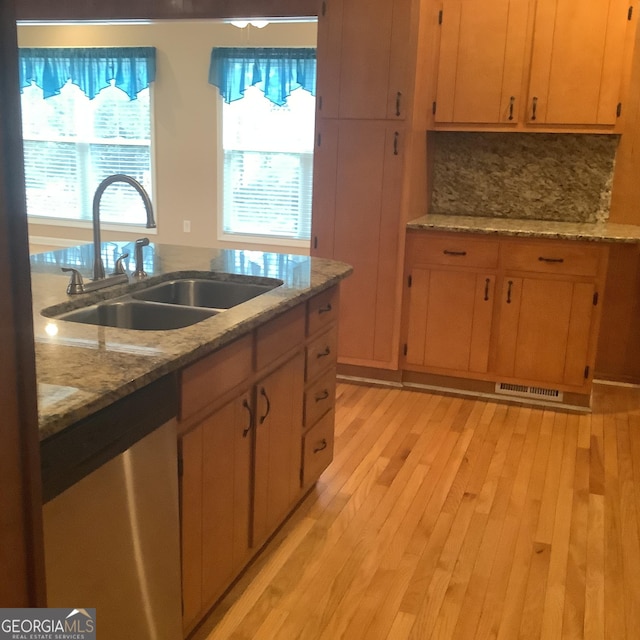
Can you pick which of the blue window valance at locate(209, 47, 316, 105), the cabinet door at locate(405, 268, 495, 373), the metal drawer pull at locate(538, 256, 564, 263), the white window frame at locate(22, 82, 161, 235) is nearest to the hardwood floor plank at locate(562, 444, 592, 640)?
the cabinet door at locate(405, 268, 495, 373)

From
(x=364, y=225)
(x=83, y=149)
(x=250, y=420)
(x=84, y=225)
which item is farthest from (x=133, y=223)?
(x=250, y=420)

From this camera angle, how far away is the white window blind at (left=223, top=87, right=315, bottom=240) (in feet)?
21.8

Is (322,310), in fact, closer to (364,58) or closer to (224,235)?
(364,58)

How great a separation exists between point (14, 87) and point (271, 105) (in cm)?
613

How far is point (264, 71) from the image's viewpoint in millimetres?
6445

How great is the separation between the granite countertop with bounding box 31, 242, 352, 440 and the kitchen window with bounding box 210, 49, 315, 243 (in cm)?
394

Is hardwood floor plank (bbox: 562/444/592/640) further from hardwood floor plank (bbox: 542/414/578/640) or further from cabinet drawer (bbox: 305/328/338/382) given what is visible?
cabinet drawer (bbox: 305/328/338/382)

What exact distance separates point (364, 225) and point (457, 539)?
204 cm

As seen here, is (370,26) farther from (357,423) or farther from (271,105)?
(271,105)

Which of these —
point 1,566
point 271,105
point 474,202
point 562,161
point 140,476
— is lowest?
point 140,476

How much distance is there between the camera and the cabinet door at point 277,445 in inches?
88.4

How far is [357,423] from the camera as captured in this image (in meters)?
3.67

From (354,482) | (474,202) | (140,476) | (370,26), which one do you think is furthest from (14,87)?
(474,202)

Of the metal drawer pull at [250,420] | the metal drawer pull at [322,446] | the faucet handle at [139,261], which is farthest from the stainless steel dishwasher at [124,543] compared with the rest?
the metal drawer pull at [322,446]
